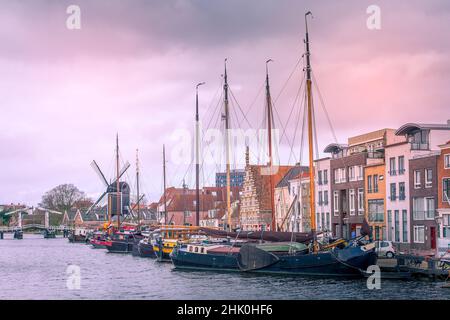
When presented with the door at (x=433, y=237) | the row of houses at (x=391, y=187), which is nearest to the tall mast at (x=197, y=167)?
the row of houses at (x=391, y=187)

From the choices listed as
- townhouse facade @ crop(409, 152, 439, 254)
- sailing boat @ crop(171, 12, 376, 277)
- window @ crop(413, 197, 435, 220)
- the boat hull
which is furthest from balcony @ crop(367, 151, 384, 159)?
the boat hull

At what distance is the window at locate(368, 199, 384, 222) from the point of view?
93625 mm

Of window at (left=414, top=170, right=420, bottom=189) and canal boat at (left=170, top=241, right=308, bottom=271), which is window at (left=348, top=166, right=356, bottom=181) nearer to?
window at (left=414, top=170, right=420, bottom=189)

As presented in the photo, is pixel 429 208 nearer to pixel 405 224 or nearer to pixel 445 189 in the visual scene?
pixel 445 189

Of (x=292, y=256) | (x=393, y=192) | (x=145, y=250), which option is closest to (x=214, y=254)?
(x=292, y=256)

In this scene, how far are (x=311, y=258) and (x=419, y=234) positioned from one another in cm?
2488

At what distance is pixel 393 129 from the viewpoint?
96188 mm

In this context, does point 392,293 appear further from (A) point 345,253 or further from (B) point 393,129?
(B) point 393,129

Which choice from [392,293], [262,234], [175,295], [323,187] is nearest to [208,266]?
[262,234]

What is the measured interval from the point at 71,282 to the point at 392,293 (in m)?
30.7

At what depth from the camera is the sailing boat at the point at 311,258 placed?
207ft

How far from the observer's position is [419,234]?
84.4m

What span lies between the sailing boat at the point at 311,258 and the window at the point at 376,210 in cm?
2763
